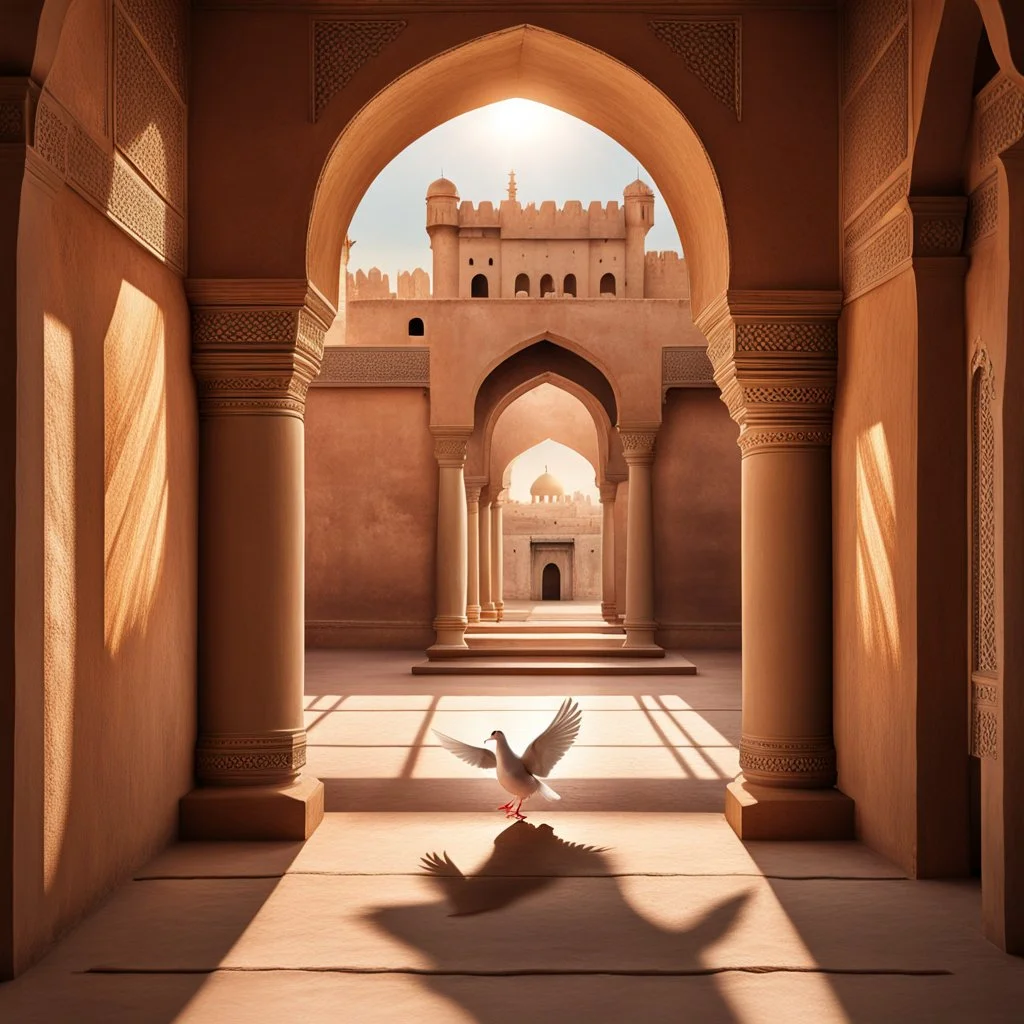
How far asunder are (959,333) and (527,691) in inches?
312

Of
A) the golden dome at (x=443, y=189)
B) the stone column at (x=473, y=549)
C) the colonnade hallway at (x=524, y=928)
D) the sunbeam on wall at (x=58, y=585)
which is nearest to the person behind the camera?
the colonnade hallway at (x=524, y=928)

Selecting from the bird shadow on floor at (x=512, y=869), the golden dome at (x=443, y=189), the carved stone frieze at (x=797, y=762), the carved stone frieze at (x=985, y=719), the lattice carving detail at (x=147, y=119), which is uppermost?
the golden dome at (x=443, y=189)

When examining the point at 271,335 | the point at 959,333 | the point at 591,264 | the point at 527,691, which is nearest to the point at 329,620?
the point at 527,691

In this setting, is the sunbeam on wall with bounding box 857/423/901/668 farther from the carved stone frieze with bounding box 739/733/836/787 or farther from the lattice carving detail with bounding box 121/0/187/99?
the lattice carving detail with bounding box 121/0/187/99

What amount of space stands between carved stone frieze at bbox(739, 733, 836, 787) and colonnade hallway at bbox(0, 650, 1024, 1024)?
13.7 inches

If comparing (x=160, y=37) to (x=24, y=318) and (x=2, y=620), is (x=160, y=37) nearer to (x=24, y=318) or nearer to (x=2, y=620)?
(x=24, y=318)

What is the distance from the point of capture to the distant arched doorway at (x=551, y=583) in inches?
1612

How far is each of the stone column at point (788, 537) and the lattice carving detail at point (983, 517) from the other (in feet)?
3.67

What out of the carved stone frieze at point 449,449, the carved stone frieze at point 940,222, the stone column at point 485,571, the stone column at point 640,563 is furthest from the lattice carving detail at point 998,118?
the stone column at point 485,571

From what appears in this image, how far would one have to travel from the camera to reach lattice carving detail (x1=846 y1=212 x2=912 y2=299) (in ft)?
16.6

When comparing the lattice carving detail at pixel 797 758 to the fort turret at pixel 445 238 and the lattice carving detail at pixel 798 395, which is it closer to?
the lattice carving detail at pixel 798 395

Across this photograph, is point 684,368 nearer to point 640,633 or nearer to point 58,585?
point 640,633

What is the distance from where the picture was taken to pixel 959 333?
4.97m

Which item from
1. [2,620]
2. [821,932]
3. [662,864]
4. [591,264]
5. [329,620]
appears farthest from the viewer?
[591,264]
